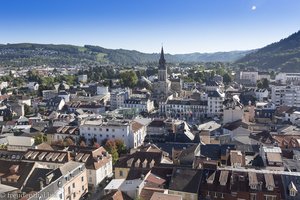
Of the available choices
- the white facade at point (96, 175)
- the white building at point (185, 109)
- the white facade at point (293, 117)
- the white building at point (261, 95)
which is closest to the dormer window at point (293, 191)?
the white facade at point (96, 175)

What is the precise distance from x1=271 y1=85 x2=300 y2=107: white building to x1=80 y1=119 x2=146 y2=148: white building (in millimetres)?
48716

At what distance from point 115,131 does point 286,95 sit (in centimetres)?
5391

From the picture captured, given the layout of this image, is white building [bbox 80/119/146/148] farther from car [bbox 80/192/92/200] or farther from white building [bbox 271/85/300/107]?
white building [bbox 271/85/300/107]

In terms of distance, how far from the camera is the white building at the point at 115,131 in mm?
54750

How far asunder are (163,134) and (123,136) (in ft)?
24.5

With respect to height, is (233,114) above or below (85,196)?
above

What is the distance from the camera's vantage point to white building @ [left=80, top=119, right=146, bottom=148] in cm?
5475

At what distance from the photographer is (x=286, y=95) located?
8838 cm

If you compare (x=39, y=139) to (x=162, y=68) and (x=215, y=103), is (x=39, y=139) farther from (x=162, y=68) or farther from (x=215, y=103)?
(x=162, y=68)

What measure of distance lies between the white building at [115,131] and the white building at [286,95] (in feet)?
160

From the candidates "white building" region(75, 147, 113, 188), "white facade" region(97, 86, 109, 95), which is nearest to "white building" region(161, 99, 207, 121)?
"white facade" region(97, 86, 109, 95)

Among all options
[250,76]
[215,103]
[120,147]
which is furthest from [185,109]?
[250,76]

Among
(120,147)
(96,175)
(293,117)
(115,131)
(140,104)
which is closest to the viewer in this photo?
(96,175)

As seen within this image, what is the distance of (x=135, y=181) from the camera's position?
31109 millimetres
